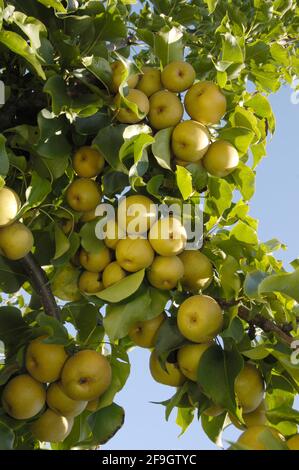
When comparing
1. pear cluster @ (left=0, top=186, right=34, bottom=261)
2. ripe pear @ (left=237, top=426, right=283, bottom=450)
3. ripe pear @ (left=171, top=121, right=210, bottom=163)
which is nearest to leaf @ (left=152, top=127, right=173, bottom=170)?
ripe pear @ (left=171, top=121, right=210, bottom=163)

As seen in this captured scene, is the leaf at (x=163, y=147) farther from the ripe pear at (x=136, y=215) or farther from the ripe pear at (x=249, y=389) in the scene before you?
the ripe pear at (x=249, y=389)

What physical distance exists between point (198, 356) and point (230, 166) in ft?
2.06

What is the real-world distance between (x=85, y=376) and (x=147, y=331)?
0.84 feet

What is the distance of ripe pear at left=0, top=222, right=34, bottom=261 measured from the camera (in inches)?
76.4

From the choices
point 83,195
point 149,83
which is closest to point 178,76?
point 149,83

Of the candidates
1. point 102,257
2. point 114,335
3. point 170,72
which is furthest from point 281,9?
point 114,335

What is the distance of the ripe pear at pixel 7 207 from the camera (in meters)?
1.90

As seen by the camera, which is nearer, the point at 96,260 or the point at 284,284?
the point at 284,284

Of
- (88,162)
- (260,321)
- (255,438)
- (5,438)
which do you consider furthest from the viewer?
(88,162)

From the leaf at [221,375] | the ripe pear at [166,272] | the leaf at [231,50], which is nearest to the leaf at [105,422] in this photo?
the leaf at [221,375]

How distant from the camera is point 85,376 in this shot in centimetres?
190

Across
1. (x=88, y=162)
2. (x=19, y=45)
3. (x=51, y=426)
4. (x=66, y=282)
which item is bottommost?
(x=51, y=426)

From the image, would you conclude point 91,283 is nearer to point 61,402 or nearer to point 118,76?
point 61,402

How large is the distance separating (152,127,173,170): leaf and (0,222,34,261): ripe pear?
1.53 ft
